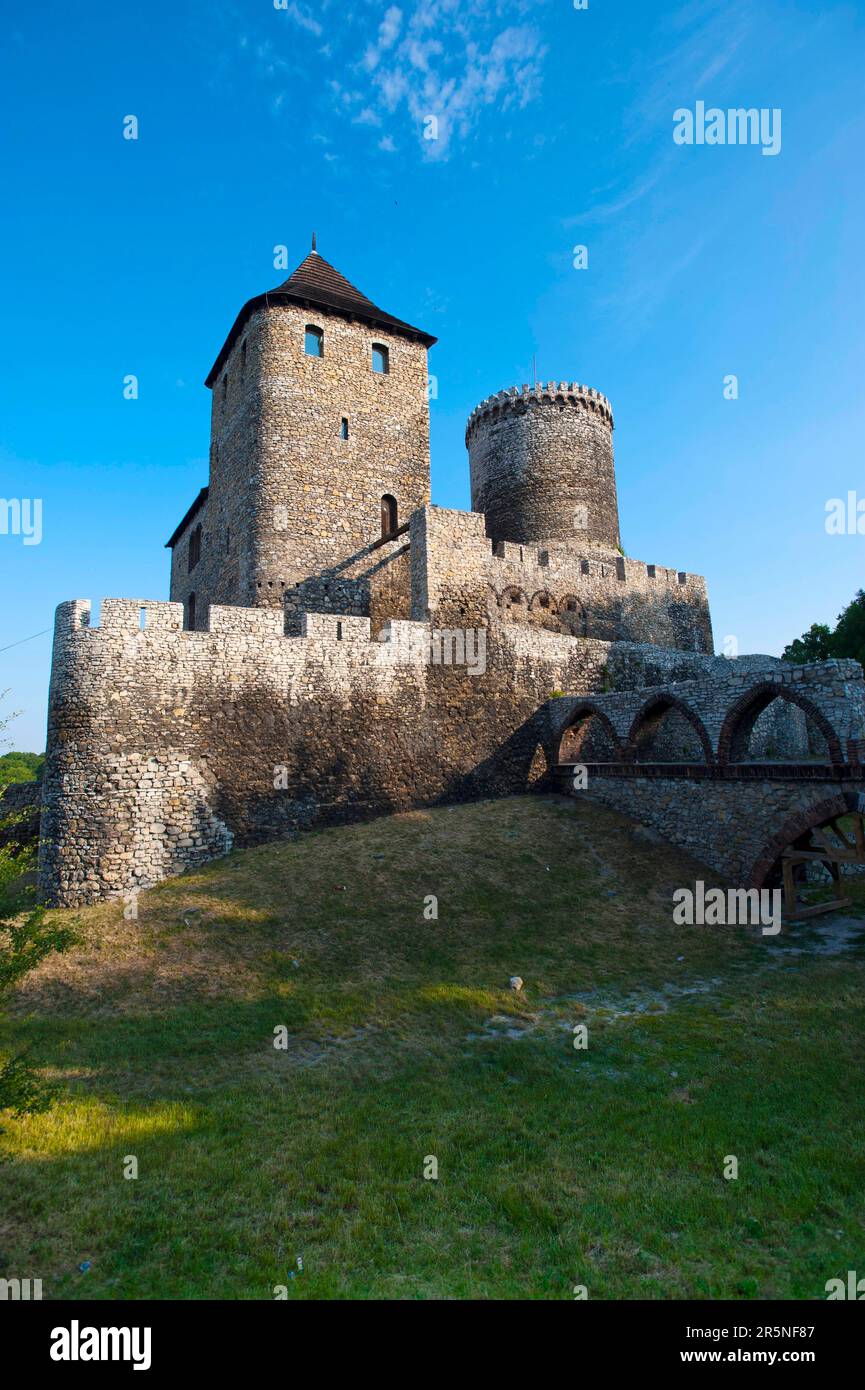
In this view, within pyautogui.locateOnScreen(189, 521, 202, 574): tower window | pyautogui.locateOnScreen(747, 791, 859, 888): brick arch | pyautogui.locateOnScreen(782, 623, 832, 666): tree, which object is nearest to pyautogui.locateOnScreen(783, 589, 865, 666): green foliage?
pyautogui.locateOnScreen(782, 623, 832, 666): tree

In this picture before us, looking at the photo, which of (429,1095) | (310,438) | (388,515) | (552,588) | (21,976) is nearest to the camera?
(21,976)

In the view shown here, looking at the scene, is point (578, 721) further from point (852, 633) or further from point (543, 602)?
point (852, 633)

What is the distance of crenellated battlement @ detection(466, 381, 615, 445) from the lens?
2997 centimetres

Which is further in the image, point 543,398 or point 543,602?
point 543,398

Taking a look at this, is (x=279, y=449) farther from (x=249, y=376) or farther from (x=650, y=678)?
(x=650, y=678)

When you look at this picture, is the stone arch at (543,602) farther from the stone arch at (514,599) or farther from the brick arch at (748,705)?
the brick arch at (748,705)

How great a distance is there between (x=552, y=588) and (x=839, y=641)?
22482 millimetres

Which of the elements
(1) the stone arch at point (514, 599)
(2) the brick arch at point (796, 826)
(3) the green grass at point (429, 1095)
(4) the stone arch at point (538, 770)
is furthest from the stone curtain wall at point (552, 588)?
(2) the brick arch at point (796, 826)

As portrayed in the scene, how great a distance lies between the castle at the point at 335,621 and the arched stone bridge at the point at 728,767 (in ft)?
7.18

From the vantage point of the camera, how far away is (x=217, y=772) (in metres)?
14.5

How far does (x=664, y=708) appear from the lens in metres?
17.6

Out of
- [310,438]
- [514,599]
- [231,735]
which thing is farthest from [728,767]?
[310,438]

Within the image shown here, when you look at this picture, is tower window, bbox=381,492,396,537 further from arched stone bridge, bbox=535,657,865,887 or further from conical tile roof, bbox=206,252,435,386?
arched stone bridge, bbox=535,657,865,887

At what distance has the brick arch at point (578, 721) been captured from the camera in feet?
60.2
